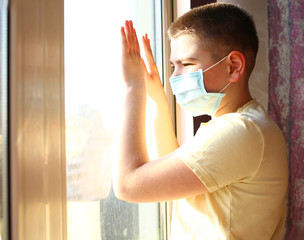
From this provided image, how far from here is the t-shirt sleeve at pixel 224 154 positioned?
32.2 inches

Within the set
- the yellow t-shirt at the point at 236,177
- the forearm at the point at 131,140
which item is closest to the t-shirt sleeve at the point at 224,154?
the yellow t-shirt at the point at 236,177

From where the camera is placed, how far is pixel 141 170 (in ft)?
2.77

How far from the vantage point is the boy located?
827 mm

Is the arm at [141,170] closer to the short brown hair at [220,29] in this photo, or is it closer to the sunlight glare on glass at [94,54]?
the sunlight glare on glass at [94,54]

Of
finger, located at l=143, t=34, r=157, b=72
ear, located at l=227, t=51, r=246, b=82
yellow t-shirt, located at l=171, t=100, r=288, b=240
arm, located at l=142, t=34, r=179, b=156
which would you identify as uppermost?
finger, located at l=143, t=34, r=157, b=72

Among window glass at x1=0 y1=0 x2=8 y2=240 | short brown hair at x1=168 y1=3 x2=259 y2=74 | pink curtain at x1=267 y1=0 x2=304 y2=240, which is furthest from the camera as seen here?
pink curtain at x1=267 y1=0 x2=304 y2=240

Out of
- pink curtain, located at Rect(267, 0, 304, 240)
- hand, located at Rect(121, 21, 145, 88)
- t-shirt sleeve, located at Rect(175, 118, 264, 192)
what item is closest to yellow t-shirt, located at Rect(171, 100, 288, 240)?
t-shirt sleeve, located at Rect(175, 118, 264, 192)

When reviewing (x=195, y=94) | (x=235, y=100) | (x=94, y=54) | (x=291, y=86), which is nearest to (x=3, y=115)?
(x=94, y=54)

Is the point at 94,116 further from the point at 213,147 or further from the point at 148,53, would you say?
the point at 213,147

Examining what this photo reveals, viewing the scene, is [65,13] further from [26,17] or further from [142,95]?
[142,95]

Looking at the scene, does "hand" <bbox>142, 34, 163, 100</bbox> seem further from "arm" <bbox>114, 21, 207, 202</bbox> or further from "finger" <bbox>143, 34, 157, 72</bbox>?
"arm" <bbox>114, 21, 207, 202</bbox>

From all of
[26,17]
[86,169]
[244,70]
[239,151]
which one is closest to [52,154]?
[86,169]

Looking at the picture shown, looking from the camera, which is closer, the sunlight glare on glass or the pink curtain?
the sunlight glare on glass

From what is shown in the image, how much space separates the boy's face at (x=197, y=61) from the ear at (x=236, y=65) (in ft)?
0.06
